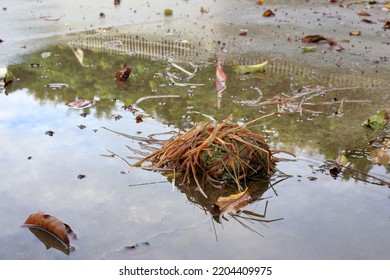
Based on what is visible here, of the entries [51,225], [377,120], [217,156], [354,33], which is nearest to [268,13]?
[354,33]

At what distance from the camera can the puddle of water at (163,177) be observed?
276 centimetres

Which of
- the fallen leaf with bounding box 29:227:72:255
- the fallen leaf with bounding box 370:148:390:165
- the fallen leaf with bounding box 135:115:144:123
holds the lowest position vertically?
the fallen leaf with bounding box 370:148:390:165

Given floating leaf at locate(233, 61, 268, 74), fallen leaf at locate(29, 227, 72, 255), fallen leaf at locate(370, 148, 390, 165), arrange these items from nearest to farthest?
fallen leaf at locate(29, 227, 72, 255) < fallen leaf at locate(370, 148, 390, 165) < floating leaf at locate(233, 61, 268, 74)

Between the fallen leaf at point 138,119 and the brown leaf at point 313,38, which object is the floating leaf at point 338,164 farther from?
the brown leaf at point 313,38

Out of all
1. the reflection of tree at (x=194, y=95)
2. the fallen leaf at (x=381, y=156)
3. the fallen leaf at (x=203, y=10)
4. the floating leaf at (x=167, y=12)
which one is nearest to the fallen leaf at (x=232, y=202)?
the reflection of tree at (x=194, y=95)

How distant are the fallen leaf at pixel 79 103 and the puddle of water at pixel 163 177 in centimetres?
6

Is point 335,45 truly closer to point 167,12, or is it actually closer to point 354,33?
point 354,33

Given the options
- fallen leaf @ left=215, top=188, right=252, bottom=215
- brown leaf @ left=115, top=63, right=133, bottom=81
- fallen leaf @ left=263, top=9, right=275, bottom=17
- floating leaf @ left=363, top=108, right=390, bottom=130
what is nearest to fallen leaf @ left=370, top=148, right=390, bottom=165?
floating leaf @ left=363, top=108, right=390, bottom=130

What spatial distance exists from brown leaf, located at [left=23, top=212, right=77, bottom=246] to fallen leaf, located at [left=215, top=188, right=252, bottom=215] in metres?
0.74

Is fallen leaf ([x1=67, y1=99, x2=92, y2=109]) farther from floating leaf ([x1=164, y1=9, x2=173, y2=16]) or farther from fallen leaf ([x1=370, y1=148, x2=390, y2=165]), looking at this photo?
floating leaf ([x1=164, y1=9, x2=173, y2=16])

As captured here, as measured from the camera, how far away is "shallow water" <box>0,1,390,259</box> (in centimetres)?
277

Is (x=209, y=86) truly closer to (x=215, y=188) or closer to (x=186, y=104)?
(x=186, y=104)

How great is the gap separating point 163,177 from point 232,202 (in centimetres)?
46

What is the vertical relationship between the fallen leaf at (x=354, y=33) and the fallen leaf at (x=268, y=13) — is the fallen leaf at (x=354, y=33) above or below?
below
